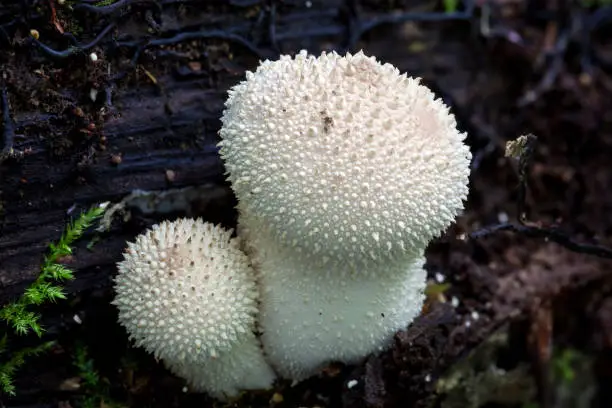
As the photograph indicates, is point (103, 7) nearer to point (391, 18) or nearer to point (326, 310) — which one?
point (326, 310)

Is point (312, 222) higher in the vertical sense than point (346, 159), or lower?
lower

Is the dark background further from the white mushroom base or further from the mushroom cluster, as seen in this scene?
the mushroom cluster

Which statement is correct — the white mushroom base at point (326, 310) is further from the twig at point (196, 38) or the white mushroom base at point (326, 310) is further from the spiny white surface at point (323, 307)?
the twig at point (196, 38)

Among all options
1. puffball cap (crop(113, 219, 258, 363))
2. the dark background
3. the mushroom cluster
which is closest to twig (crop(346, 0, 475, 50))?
the dark background

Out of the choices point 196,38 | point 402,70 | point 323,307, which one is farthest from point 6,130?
point 402,70

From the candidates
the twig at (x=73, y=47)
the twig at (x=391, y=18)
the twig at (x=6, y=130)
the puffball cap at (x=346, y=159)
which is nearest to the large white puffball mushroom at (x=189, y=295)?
the puffball cap at (x=346, y=159)

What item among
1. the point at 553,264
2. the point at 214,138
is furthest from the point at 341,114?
the point at 553,264

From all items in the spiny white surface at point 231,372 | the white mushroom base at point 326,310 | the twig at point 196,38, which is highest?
the twig at point 196,38
